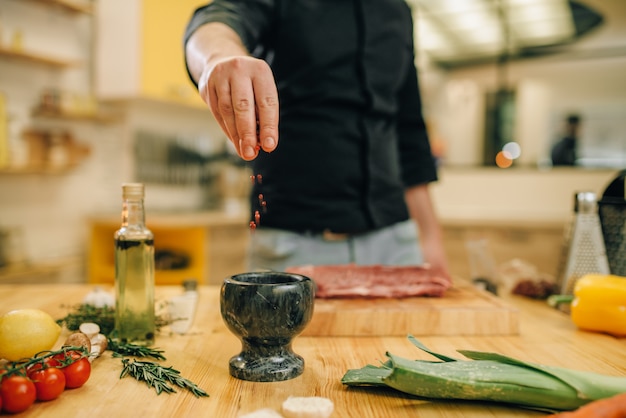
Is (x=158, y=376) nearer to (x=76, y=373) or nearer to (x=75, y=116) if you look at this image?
(x=76, y=373)

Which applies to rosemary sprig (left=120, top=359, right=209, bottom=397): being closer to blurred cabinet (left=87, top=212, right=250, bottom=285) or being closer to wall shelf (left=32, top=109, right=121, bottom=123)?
blurred cabinet (left=87, top=212, right=250, bottom=285)

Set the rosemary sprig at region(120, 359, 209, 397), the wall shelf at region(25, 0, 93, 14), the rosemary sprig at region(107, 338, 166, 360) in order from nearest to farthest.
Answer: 1. the rosemary sprig at region(120, 359, 209, 397)
2. the rosemary sprig at region(107, 338, 166, 360)
3. the wall shelf at region(25, 0, 93, 14)

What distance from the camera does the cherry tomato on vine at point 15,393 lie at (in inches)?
27.6

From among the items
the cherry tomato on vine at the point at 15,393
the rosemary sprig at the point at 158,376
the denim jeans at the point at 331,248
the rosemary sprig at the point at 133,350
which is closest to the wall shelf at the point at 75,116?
the denim jeans at the point at 331,248

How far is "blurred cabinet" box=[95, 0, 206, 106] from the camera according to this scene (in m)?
3.59

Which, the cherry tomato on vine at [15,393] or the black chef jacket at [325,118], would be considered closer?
the cherry tomato on vine at [15,393]

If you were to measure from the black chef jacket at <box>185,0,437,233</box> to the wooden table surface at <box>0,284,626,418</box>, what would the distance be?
393mm

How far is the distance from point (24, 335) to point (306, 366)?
0.46m

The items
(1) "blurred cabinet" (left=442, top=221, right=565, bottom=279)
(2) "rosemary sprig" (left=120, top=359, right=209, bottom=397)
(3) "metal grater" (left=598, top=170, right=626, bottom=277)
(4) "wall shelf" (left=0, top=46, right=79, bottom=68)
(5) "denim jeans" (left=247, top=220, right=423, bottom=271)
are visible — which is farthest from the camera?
(1) "blurred cabinet" (left=442, top=221, right=565, bottom=279)

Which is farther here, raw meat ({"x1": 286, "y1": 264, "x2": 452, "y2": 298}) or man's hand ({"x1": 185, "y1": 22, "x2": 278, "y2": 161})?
raw meat ({"x1": 286, "y1": 264, "x2": 452, "y2": 298})

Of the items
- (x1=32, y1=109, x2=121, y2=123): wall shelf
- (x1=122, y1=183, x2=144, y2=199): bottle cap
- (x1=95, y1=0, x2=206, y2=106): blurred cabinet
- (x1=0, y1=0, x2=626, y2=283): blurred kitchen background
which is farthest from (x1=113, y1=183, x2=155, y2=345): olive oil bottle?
(x1=95, y1=0, x2=206, y2=106): blurred cabinet

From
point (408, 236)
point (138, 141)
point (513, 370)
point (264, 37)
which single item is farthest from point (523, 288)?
point (138, 141)

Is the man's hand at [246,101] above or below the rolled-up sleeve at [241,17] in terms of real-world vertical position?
below

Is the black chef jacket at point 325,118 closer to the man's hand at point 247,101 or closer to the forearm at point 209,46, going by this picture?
the forearm at point 209,46
